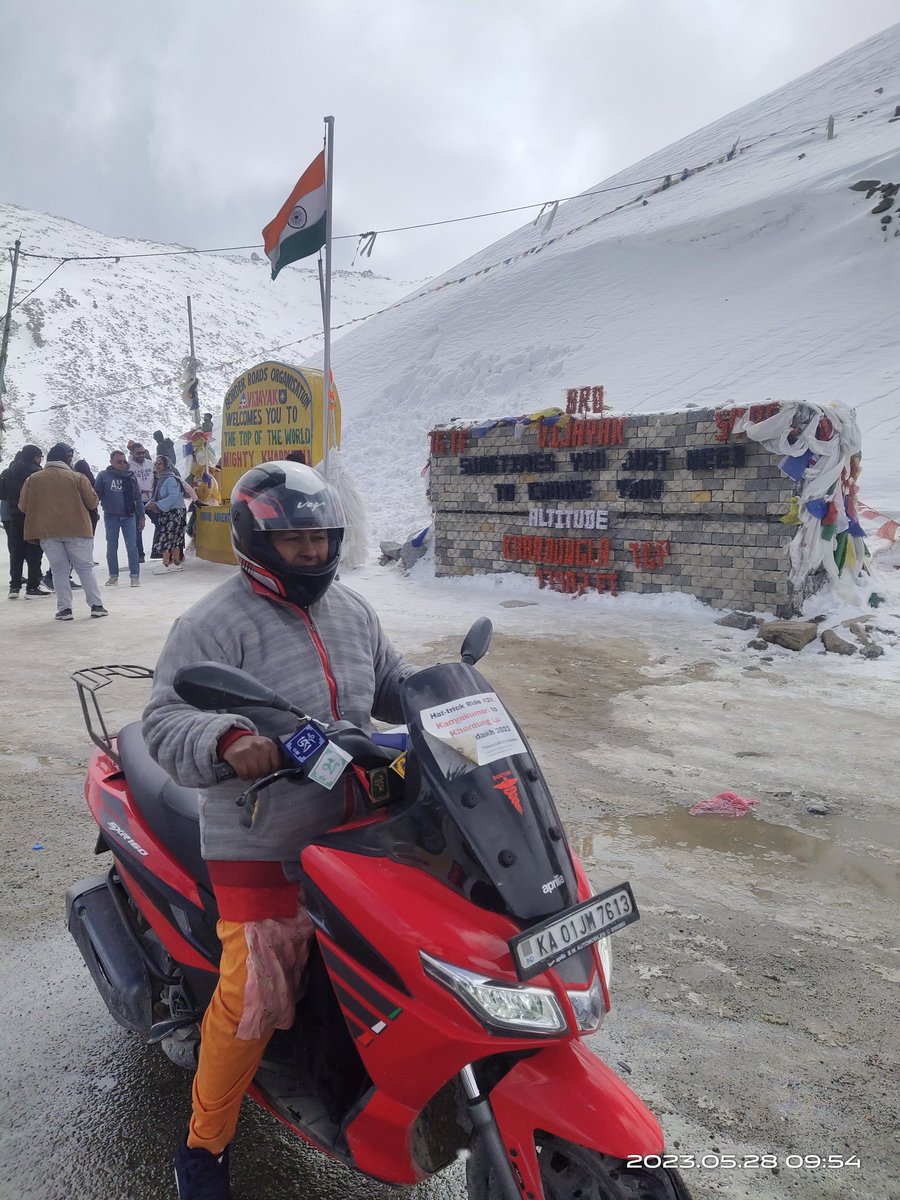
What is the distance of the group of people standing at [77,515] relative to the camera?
8.71m

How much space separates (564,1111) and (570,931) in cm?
33

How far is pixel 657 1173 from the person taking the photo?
4.85 ft

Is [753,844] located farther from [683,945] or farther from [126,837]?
[126,837]

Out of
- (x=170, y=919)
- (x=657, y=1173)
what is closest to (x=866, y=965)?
(x=657, y=1173)

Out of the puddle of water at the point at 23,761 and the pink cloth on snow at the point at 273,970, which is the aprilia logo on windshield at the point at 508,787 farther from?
the puddle of water at the point at 23,761

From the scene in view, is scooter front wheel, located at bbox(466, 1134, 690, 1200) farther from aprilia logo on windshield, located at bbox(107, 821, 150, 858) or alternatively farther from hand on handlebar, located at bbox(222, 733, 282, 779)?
aprilia logo on windshield, located at bbox(107, 821, 150, 858)

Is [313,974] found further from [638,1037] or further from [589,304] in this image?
[589,304]

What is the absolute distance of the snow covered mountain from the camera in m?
21.0

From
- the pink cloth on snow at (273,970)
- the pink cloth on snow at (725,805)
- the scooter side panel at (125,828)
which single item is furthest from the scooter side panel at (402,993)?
the pink cloth on snow at (725,805)

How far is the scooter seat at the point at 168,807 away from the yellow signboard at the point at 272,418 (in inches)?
402

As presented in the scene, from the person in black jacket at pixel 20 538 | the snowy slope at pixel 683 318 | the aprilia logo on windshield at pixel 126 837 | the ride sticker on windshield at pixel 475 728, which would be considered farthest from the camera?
the snowy slope at pixel 683 318

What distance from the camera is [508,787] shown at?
5.27ft

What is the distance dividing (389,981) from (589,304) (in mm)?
30061

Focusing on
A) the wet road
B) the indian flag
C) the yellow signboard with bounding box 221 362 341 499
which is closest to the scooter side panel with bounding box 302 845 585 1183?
the wet road
